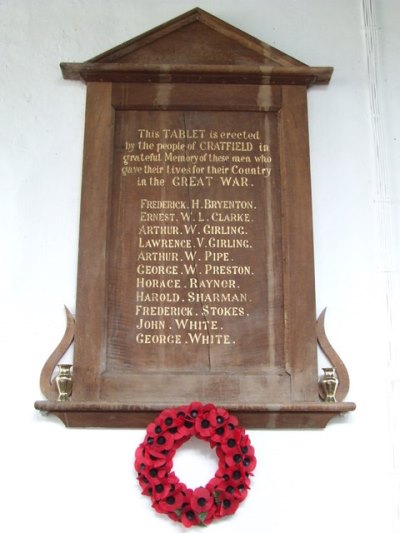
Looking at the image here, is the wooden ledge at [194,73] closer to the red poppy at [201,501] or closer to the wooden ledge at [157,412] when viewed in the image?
the wooden ledge at [157,412]

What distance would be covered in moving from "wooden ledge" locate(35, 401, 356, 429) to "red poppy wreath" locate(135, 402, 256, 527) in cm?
6

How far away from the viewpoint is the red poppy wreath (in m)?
2.63

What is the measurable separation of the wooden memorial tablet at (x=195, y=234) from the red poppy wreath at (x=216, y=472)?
0.30ft

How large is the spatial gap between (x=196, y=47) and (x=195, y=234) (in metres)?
0.84

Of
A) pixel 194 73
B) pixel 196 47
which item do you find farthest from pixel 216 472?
pixel 196 47

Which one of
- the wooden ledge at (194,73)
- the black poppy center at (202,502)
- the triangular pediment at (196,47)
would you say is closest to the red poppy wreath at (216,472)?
the black poppy center at (202,502)

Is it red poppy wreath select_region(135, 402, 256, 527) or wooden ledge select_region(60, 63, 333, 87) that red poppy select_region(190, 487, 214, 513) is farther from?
wooden ledge select_region(60, 63, 333, 87)

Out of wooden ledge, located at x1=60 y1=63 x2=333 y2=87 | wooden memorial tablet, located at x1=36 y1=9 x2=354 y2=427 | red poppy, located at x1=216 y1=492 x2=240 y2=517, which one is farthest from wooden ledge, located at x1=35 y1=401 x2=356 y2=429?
wooden ledge, located at x1=60 y1=63 x2=333 y2=87

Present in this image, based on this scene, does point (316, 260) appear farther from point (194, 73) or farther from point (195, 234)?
point (194, 73)

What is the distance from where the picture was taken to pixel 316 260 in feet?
9.95

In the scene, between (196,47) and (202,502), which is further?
(196,47)

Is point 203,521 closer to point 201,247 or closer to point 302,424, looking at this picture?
point 302,424

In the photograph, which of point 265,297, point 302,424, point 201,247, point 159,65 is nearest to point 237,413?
point 302,424

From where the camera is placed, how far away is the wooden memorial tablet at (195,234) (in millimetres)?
2809
